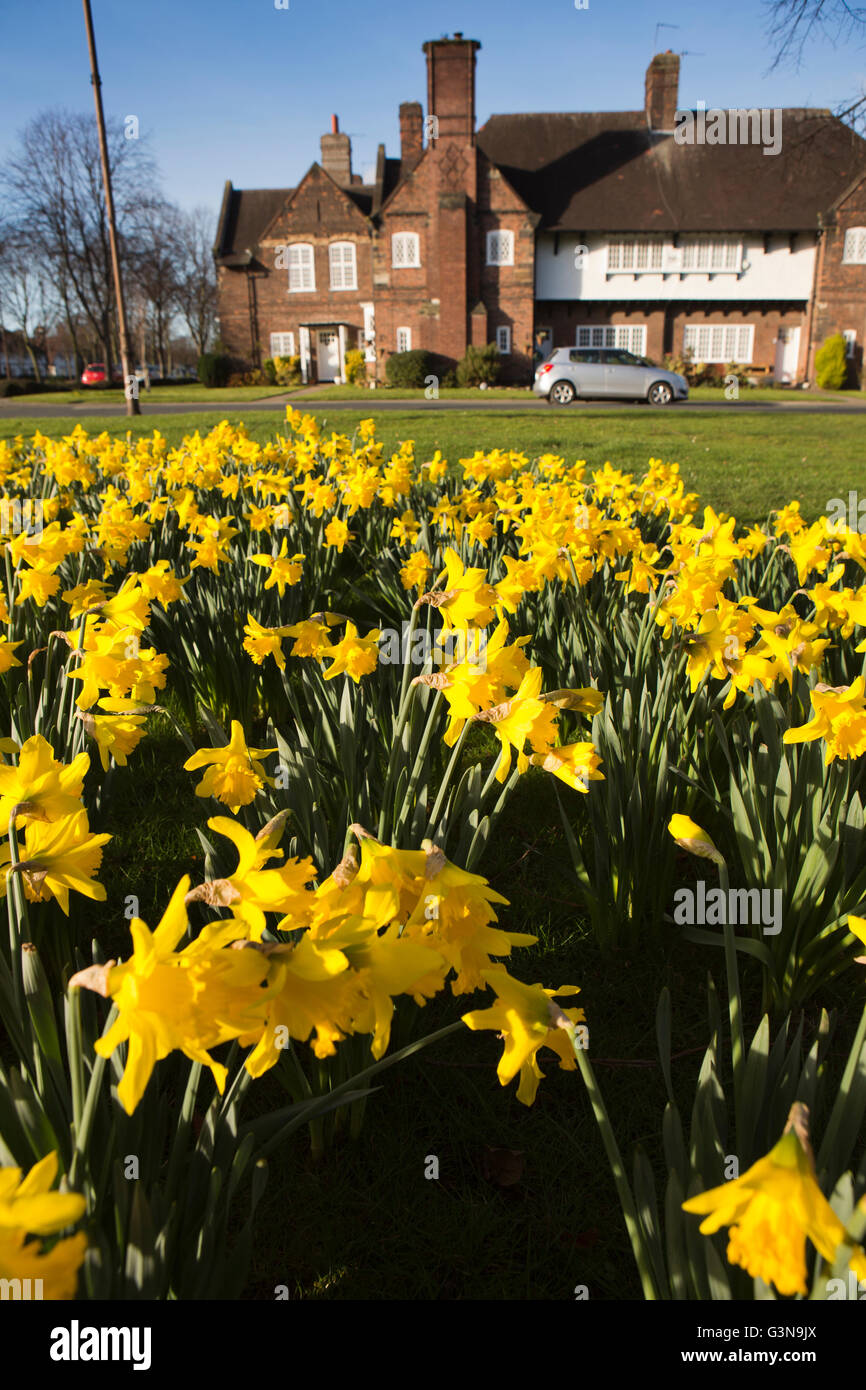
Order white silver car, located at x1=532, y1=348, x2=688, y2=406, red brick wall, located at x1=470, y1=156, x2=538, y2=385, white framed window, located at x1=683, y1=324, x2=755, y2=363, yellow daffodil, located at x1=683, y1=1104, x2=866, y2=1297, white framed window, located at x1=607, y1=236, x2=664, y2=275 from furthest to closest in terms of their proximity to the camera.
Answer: white framed window, located at x1=683, y1=324, x2=755, y2=363, white framed window, located at x1=607, y1=236, x2=664, y2=275, red brick wall, located at x1=470, y1=156, x2=538, y2=385, white silver car, located at x1=532, y1=348, x2=688, y2=406, yellow daffodil, located at x1=683, y1=1104, x2=866, y2=1297

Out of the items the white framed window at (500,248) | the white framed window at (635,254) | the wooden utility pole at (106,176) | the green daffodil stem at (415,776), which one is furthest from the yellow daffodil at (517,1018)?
the white framed window at (635,254)

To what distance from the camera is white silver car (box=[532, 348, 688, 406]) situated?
66.6 feet

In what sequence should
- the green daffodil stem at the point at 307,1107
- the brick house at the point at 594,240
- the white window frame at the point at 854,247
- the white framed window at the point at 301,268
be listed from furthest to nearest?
the white framed window at the point at 301,268, the white window frame at the point at 854,247, the brick house at the point at 594,240, the green daffodil stem at the point at 307,1107

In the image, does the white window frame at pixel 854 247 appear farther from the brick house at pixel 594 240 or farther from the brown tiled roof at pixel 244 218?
the brown tiled roof at pixel 244 218

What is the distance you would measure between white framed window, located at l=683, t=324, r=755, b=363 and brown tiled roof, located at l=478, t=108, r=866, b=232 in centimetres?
305

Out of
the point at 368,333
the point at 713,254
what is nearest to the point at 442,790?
the point at 368,333

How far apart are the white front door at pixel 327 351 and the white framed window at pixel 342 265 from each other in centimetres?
162

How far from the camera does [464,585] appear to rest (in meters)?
1.69

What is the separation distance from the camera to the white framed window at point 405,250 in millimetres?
27609

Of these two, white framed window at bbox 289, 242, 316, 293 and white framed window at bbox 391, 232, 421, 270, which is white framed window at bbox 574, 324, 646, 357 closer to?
white framed window at bbox 391, 232, 421, 270

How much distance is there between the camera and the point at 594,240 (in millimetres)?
28734

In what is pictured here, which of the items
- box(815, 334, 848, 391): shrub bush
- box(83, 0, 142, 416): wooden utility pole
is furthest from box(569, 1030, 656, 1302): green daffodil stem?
box(815, 334, 848, 391): shrub bush

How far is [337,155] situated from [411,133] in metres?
7.90

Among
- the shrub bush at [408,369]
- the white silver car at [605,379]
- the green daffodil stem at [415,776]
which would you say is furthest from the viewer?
the shrub bush at [408,369]
